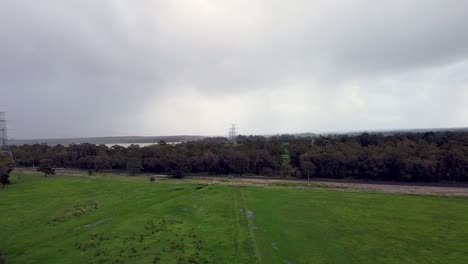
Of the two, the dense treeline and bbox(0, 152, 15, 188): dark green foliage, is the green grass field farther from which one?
the dense treeline

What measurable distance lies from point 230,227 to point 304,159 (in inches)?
1650

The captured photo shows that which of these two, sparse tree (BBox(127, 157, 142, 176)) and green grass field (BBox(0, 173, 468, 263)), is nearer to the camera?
green grass field (BBox(0, 173, 468, 263))

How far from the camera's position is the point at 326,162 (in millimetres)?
65938

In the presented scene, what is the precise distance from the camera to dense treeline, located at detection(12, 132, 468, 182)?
56.2 metres

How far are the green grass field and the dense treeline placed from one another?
54.1 feet

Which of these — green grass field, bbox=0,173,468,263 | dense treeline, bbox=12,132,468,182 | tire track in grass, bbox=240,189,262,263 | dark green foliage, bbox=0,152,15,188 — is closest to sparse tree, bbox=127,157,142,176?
dense treeline, bbox=12,132,468,182

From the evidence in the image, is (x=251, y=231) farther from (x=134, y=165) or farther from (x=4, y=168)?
(x=134, y=165)

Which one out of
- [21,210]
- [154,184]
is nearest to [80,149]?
[154,184]

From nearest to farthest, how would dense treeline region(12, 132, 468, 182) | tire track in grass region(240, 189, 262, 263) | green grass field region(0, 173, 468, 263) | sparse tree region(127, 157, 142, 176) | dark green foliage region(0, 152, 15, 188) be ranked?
tire track in grass region(240, 189, 262, 263) → green grass field region(0, 173, 468, 263) → dark green foliage region(0, 152, 15, 188) → dense treeline region(12, 132, 468, 182) → sparse tree region(127, 157, 142, 176)

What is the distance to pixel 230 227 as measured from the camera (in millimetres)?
30797

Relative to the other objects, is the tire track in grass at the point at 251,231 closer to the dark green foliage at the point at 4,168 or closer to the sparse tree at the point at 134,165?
the sparse tree at the point at 134,165

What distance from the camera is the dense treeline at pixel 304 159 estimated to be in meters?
56.2

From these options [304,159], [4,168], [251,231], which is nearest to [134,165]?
[4,168]

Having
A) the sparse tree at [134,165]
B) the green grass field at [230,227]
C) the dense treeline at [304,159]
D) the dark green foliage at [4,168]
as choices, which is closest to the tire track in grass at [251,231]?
the green grass field at [230,227]
